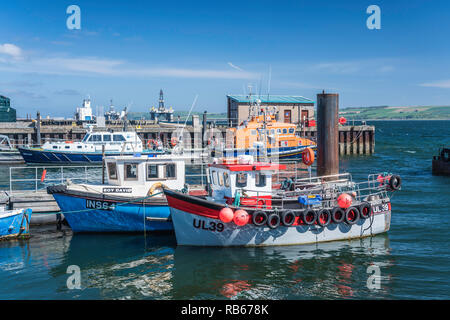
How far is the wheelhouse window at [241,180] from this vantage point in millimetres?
16188

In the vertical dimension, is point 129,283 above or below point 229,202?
below

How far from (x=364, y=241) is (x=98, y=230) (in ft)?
35.8

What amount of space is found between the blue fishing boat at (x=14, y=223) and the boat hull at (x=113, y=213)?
1.40m

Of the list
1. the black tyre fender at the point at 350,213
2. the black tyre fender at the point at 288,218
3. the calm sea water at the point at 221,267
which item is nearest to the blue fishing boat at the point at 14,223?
the calm sea water at the point at 221,267

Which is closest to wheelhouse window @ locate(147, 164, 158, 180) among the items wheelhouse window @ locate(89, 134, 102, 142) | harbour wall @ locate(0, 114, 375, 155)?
wheelhouse window @ locate(89, 134, 102, 142)

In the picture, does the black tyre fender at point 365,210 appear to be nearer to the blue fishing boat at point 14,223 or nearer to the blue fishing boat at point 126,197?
the blue fishing boat at point 126,197

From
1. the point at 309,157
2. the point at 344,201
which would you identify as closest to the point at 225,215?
the point at 344,201

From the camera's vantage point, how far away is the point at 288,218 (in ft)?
51.5
